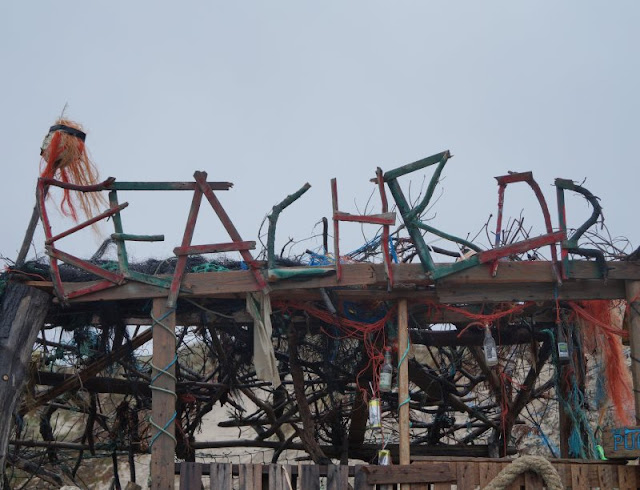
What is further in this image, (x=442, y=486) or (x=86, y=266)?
(x=86, y=266)

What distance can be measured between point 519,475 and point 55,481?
26.6ft

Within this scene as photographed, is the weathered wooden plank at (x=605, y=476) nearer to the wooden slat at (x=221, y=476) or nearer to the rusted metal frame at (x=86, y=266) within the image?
the wooden slat at (x=221, y=476)

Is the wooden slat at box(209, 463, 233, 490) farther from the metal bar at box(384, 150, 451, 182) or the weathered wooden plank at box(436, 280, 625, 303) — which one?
the metal bar at box(384, 150, 451, 182)

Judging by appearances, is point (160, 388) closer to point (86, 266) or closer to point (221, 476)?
point (221, 476)

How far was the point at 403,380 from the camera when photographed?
895cm

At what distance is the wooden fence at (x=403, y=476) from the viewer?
831 centimetres

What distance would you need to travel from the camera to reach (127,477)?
74.6 feet

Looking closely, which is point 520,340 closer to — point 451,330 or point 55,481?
point 451,330

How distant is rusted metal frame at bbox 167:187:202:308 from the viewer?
8.92 metres

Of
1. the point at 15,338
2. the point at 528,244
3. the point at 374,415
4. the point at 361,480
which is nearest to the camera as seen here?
the point at 361,480

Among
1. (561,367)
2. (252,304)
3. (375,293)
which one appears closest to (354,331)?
(375,293)

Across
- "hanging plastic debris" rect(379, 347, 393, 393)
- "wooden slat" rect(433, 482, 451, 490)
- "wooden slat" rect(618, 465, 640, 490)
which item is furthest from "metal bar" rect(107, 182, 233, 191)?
"wooden slat" rect(618, 465, 640, 490)

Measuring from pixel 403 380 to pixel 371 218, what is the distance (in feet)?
5.61

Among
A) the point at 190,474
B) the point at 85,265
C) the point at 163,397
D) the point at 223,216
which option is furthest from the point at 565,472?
the point at 85,265
